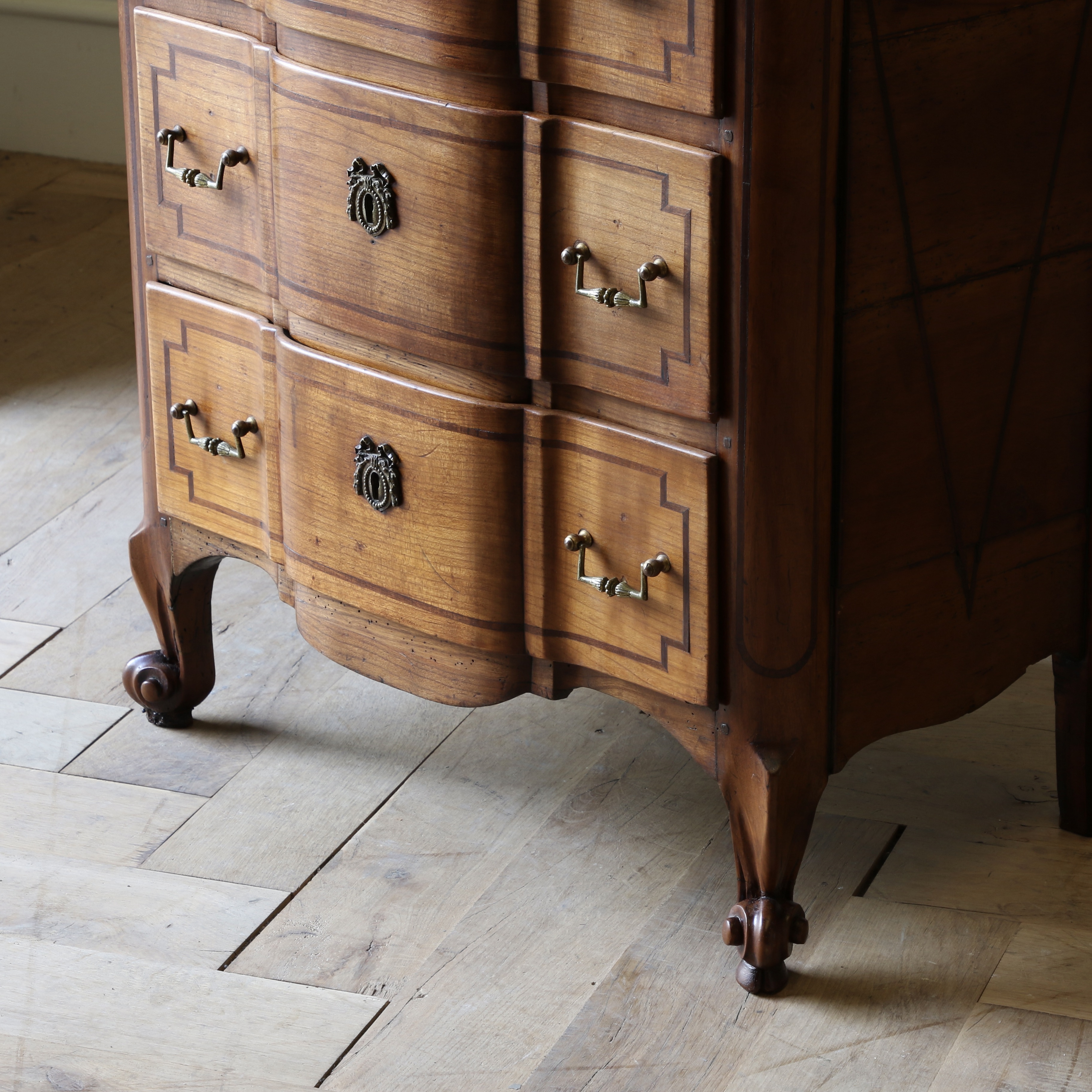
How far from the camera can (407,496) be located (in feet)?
4.67

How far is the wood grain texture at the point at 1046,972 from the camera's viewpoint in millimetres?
1368

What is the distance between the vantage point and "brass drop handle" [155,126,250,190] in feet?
4.79

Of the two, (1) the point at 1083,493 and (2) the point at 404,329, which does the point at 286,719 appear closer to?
(2) the point at 404,329

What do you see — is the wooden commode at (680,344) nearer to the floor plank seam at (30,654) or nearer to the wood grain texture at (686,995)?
the wood grain texture at (686,995)

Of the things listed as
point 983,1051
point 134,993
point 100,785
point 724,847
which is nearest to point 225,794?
point 100,785

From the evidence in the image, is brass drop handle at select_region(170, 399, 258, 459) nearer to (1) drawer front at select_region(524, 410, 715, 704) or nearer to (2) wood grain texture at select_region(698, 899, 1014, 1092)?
(1) drawer front at select_region(524, 410, 715, 704)

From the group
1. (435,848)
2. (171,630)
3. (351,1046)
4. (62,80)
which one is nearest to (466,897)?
(435,848)

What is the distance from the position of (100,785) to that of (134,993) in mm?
318

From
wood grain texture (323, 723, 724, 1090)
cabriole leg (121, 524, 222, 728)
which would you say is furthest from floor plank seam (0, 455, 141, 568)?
wood grain texture (323, 723, 724, 1090)

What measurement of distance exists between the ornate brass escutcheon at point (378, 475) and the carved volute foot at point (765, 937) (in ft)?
1.41

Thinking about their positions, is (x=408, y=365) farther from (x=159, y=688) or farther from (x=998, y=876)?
(x=998, y=876)

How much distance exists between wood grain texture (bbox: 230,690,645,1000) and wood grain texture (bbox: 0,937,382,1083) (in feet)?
0.09

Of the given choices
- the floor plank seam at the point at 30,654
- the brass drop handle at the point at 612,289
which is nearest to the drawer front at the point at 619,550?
the brass drop handle at the point at 612,289

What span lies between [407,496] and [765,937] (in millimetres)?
449
